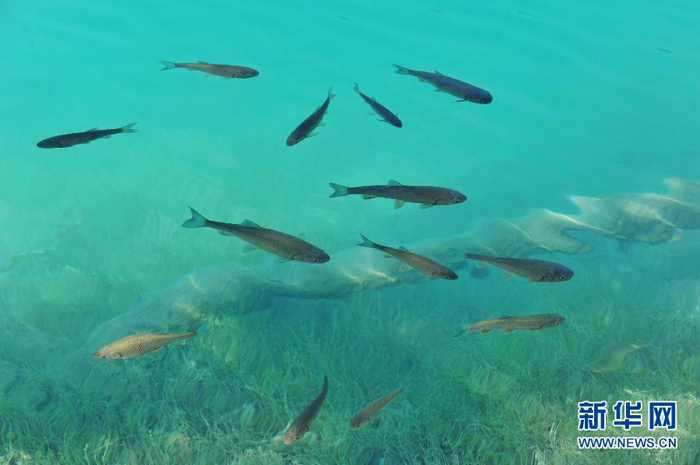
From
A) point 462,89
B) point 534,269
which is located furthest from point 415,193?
point 462,89

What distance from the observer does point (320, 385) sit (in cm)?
407

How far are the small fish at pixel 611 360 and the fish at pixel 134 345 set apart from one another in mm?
3320

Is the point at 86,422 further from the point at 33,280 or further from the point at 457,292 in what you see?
the point at 457,292

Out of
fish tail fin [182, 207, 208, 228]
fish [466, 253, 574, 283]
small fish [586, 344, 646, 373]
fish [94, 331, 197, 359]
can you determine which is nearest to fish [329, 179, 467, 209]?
fish [466, 253, 574, 283]

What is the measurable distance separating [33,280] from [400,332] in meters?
4.26

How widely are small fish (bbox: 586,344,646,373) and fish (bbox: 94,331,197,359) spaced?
3320mm

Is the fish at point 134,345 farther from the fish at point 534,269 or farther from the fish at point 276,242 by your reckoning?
the fish at point 534,269

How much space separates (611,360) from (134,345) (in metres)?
3.71

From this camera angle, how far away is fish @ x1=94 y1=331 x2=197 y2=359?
9.39 ft

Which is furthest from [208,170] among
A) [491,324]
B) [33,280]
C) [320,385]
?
[491,324]

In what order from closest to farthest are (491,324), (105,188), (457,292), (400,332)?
(491,324), (400,332), (457,292), (105,188)

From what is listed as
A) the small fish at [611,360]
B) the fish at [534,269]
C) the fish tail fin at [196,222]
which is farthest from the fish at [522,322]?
the fish tail fin at [196,222]

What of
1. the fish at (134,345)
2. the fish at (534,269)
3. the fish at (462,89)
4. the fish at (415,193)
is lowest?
the fish at (134,345)

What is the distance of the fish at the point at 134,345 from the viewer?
9.39 ft
